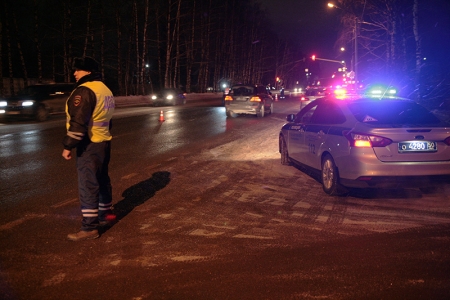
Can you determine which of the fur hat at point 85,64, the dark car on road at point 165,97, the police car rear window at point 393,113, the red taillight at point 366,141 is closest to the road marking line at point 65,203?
the fur hat at point 85,64

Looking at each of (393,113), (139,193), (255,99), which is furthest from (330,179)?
(255,99)

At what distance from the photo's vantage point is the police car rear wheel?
759 centimetres

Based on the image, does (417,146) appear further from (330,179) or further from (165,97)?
(165,97)

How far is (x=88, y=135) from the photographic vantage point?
561cm

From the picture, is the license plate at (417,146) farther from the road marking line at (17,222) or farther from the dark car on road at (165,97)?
the dark car on road at (165,97)

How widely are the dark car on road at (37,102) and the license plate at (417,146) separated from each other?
19.3 metres

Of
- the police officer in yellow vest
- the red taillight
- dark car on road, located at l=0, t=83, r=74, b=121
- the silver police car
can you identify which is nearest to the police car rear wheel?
the silver police car

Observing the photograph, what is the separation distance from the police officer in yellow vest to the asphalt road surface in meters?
0.35

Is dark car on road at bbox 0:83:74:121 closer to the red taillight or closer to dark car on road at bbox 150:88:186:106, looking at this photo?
dark car on road at bbox 150:88:186:106

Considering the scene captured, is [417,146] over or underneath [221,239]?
over

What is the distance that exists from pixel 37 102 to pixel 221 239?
19.6 meters

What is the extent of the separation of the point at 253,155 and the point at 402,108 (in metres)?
5.15

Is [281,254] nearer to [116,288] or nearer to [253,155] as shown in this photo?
[116,288]

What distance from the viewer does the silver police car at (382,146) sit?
6.98 meters
